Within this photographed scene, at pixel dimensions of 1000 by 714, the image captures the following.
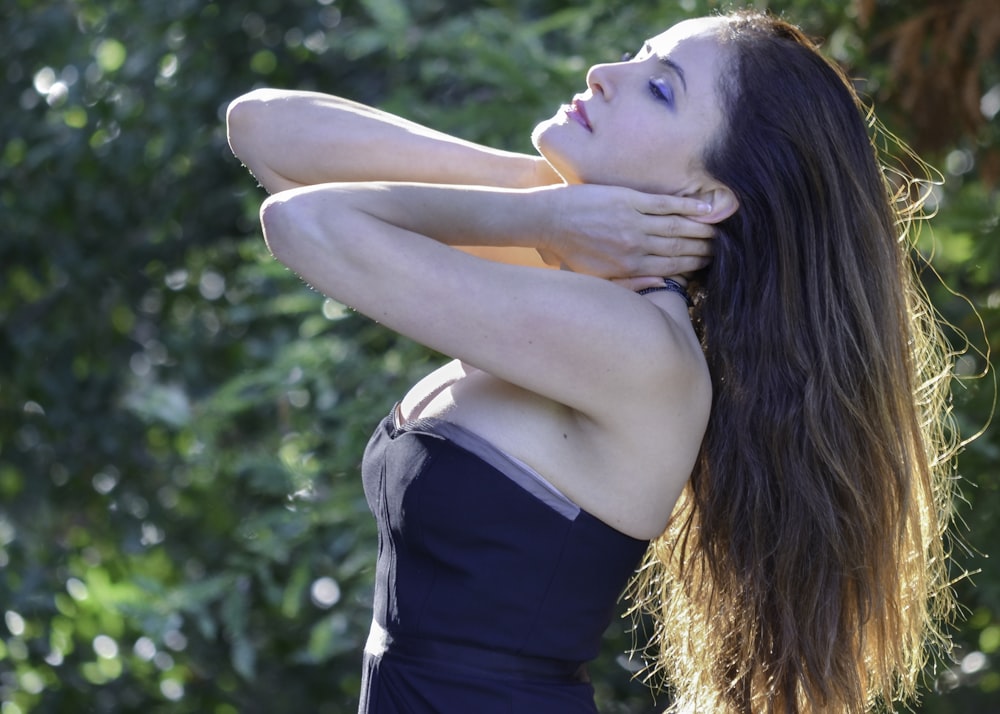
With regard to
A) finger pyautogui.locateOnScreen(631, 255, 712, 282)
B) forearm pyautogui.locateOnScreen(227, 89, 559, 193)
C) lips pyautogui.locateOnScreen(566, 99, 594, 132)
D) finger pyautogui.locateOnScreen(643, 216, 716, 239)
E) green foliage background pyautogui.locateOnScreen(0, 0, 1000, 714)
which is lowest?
green foliage background pyautogui.locateOnScreen(0, 0, 1000, 714)

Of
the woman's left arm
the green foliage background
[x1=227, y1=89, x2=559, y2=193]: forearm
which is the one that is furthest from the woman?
the green foliage background

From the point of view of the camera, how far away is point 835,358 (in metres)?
1.62

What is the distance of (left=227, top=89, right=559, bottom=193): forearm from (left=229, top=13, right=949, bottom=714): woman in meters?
0.25

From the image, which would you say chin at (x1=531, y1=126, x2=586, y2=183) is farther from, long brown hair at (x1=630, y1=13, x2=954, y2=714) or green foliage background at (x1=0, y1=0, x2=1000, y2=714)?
green foliage background at (x1=0, y1=0, x2=1000, y2=714)

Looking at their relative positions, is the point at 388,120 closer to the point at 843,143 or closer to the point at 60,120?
the point at 843,143

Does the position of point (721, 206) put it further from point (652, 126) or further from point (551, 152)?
point (551, 152)

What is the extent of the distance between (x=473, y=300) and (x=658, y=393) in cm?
26

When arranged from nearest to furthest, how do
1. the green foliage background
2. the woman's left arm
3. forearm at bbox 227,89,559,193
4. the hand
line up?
the woman's left arm < the hand < forearm at bbox 227,89,559,193 < the green foliage background

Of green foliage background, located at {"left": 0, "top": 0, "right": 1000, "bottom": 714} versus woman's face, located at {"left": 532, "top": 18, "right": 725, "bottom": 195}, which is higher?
woman's face, located at {"left": 532, "top": 18, "right": 725, "bottom": 195}

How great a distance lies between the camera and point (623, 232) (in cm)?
157

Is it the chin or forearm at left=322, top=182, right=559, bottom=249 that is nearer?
forearm at left=322, top=182, right=559, bottom=249

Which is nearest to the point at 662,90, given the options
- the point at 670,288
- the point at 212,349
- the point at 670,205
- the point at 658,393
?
the point at 670,205

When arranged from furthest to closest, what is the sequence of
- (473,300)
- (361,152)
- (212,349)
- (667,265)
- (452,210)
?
1. (212,349)
2. (361,152)
3. (667,265)
4. (452,210)
5. (473,300)

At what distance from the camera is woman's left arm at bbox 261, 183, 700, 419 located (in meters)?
1.40
